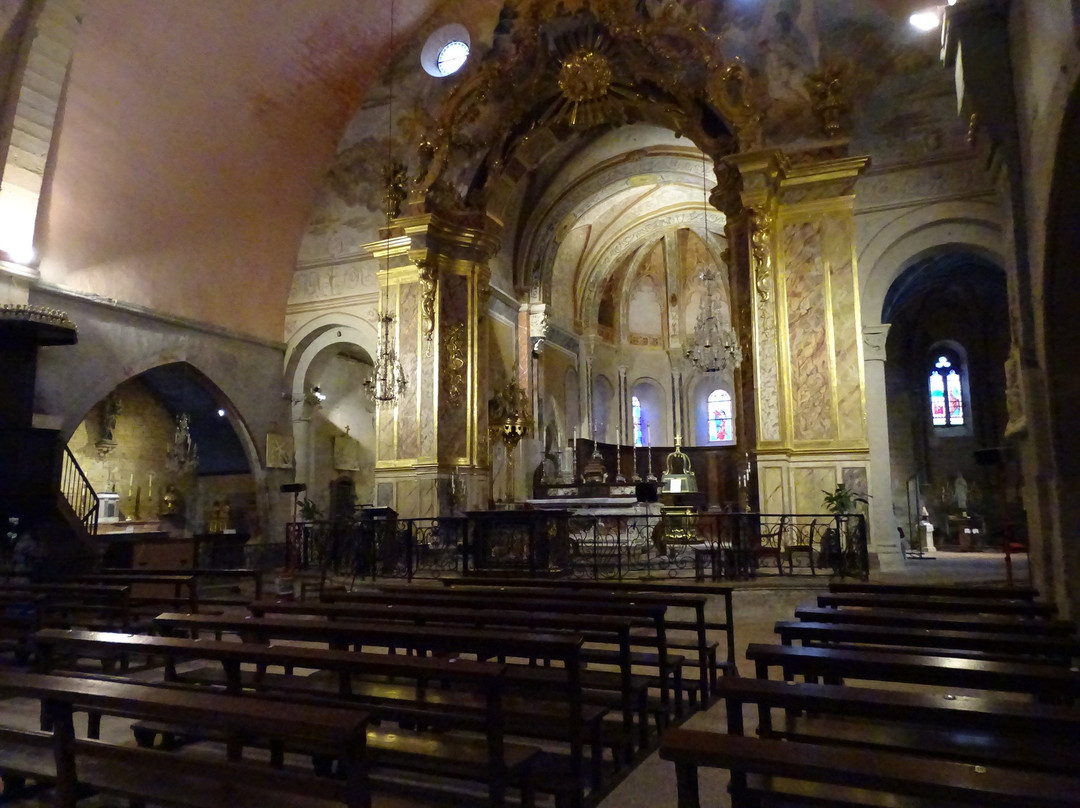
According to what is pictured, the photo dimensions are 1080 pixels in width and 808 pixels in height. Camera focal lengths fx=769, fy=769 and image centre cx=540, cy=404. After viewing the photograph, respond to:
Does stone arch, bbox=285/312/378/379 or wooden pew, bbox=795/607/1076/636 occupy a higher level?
stone arch, bbox=285/312/378/379

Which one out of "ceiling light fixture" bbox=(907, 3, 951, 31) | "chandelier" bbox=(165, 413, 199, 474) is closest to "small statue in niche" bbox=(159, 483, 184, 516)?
"chandelier" bbox=(165, 413, 199, 474)

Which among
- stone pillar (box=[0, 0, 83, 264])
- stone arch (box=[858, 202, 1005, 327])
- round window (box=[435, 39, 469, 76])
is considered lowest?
stone arch (box=[858, 202, 1005, 327])

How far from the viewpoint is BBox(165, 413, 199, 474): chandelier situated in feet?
53.2

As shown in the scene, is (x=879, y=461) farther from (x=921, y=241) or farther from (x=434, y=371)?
(x=434, y=371)

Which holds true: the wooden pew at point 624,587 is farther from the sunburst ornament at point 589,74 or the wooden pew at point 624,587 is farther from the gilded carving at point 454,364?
the sunburst ornament at point 589,74

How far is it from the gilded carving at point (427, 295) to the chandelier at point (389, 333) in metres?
0.69

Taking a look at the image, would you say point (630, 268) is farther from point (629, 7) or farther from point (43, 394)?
point (43, 394)

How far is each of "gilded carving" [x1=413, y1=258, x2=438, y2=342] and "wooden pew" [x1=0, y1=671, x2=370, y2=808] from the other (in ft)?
40.7

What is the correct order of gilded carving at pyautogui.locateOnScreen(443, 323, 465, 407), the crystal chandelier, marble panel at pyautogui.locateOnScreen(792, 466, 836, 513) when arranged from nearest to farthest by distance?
marble panel at pyautogui.locateOnScreen(792, 466, 836, 513) < the crystal chandelier < gilded carving at pyautogui.locateOnScreen(443, 323, 465, 407)

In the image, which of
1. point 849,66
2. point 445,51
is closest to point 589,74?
point 445,51

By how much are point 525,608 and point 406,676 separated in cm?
211

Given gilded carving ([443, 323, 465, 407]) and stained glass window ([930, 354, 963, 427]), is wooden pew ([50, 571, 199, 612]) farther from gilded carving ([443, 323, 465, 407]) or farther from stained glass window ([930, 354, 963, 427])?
stained glass window ([930, 354, 963, 427])

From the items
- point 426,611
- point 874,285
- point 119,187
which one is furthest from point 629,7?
point 426,611

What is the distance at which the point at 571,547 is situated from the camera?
1233 centimetres
